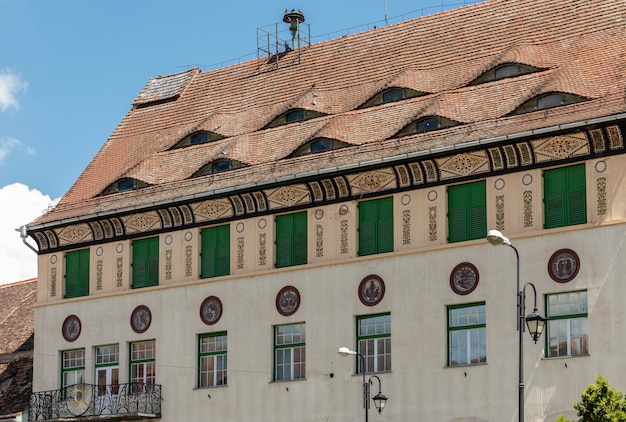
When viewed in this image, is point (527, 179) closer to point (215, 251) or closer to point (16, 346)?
point (215, 251)

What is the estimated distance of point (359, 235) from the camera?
44.0 m

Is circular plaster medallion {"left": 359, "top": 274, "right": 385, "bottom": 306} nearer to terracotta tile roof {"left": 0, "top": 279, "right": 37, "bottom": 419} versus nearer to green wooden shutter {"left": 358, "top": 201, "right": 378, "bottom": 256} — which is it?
green wooden shutter {"left": 358, "top": 201, "right": 378, "bottom": 256}

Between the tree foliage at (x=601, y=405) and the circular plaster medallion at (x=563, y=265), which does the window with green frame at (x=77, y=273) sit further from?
the tree foliage at (x=601, y=405)

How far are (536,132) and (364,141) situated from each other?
6485mm

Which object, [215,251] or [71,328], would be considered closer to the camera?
[215,251]

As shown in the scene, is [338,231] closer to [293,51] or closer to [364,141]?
[364,141]

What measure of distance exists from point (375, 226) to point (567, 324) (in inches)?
266

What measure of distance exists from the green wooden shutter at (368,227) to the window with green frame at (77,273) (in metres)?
11.0

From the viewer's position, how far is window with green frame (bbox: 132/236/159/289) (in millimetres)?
48594

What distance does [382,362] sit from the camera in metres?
43.0

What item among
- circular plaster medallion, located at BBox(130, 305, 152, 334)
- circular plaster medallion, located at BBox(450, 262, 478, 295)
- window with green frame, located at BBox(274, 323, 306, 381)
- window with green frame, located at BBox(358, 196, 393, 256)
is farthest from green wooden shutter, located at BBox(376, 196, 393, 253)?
circular plaster medallion, located at BBox(130, 305, 152, 334)

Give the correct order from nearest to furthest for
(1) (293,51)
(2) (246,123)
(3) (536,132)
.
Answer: (3) (536,132), (2) (246,123), (1) (293,51)

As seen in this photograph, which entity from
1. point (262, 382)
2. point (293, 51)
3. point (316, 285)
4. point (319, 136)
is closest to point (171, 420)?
point (262, 382)

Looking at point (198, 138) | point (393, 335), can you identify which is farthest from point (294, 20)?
point (393, 335)
